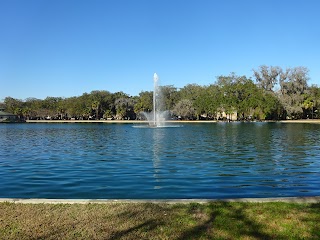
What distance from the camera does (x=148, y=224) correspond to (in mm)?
6539

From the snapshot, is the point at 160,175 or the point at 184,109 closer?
the point at 160,175

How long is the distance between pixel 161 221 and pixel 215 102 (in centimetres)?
9572

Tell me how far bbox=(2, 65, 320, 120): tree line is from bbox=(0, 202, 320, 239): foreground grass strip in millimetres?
90127

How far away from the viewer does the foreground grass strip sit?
605cm

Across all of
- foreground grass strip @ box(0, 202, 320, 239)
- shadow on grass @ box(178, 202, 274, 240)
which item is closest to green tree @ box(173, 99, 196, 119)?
foreground grass strip @ box(0, 202, 320, 239)

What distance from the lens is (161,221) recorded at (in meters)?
6.67

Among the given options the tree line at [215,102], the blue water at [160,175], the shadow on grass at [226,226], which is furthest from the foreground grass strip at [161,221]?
the tree line at [215,102]

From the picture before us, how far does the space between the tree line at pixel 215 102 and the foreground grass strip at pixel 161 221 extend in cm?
9013

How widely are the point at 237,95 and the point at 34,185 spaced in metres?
93.4

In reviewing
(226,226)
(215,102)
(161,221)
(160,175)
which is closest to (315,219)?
(226,226)

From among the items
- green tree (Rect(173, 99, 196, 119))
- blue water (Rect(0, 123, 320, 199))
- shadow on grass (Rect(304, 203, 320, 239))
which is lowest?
blue water (Rect(0, 123, 320, 199))

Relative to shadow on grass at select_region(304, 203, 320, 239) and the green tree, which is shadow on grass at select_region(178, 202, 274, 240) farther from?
the green tree

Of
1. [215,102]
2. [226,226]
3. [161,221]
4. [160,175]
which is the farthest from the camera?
[215,102]

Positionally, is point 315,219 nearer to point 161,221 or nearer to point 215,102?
point 161,221
